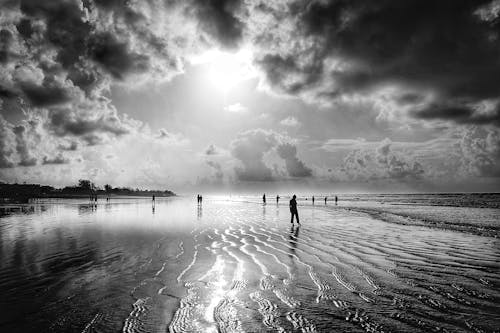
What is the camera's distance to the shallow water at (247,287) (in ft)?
15.9

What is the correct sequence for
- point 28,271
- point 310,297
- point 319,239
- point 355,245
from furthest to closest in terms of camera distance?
point 319,239 < point 355,245 < point 28,271 < point 310,297

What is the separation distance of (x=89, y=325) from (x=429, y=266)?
9.33m

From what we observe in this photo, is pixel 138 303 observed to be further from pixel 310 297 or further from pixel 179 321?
pixel 310 297

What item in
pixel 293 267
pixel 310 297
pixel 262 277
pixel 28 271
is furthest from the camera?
pixel 293 267

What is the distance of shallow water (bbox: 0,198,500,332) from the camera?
15.9 feet

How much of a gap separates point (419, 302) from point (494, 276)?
3839 millimetres

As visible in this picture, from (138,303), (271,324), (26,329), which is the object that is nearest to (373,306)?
(271,324)

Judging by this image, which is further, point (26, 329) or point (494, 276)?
point (494, 276)

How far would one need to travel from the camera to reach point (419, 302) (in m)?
5.83

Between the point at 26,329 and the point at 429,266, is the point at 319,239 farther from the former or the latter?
the point at 26,329

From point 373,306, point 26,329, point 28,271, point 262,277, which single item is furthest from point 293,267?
point 28,271

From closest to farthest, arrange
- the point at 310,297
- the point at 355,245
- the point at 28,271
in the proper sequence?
the point at 310,297 → the point at 28,271 → the point at 355,245

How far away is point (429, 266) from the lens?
9.03 m

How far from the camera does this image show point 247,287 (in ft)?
22.5
